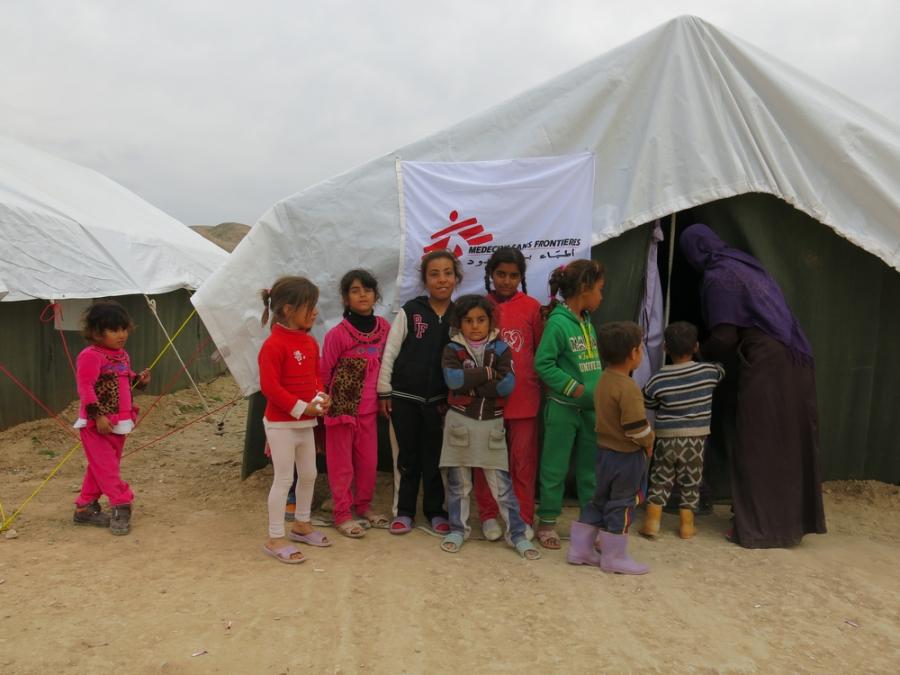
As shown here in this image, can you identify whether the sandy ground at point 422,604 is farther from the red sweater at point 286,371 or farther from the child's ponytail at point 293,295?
the child's ponytail at point 293,295

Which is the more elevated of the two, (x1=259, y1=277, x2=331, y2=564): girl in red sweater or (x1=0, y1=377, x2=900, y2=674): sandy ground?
(x1=259, y1=277, x2=331, y2=564): girl in red sweater

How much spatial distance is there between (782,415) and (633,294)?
3.46 ft

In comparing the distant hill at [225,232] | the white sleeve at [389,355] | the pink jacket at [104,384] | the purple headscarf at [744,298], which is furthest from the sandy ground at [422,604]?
the distant hill at [225,232]

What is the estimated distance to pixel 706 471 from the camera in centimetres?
404

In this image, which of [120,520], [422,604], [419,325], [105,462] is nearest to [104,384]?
[105,462]

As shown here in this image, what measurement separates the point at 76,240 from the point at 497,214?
4614mm

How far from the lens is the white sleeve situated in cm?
347

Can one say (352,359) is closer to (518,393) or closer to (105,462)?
(518,393)

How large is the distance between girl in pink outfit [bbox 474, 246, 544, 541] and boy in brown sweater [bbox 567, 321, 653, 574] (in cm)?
42

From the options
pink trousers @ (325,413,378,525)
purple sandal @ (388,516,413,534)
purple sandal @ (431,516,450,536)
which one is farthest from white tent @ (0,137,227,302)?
purple sandal @ (431,516,450,536)

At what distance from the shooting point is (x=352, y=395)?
3.50 m

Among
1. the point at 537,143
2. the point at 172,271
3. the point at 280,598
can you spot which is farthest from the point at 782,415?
the point at 172,271

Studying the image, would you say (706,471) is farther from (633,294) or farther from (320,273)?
(320,273)

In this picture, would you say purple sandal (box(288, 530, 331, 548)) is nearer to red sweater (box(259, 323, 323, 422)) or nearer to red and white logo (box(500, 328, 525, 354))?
red sweater (box(259, 323, 323, 422))
